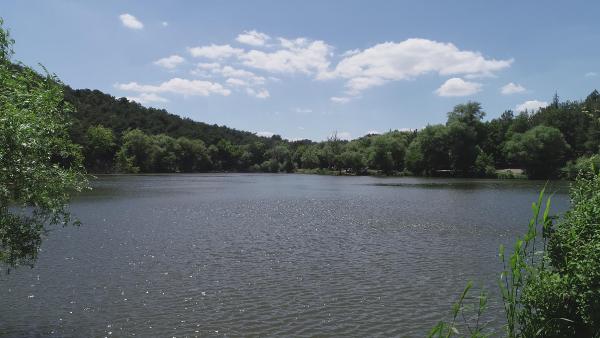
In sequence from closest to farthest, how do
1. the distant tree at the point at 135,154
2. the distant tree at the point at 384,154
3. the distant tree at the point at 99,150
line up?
the distant tree at the point at 99,150
the distant tree at the point at 384,154
the distant tree at the point at 135,154

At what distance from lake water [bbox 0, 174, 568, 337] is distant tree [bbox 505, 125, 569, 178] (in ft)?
280

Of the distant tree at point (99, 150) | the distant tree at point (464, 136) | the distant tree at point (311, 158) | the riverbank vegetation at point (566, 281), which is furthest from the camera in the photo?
the distant tree at point (311, 158)

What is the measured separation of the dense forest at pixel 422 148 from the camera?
113 meters

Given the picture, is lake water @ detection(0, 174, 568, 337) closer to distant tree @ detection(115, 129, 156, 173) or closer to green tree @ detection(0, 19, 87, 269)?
green tree @ detection(0, 19, 87, 269)

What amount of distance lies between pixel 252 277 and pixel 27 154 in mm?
10678

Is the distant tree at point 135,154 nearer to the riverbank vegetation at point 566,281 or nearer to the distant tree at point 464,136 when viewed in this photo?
the distant tree at point 464,136

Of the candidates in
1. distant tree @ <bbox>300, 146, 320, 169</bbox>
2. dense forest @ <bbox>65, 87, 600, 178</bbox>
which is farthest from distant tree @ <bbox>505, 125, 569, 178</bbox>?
distant tree @ <bbox>300, 146, 320, 169</bbox>

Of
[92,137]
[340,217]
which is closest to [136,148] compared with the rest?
[92,137]

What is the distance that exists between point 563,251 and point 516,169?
13332cm

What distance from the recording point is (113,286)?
17.8 metres

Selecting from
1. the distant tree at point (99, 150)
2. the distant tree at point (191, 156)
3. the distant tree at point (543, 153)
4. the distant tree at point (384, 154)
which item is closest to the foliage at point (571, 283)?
the distant tree at point (543, 153)

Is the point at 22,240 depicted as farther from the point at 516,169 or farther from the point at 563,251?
the point at 516,169

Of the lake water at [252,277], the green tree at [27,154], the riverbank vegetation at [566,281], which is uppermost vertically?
the green tree at [27,154]

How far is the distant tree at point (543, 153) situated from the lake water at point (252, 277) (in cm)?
8531
